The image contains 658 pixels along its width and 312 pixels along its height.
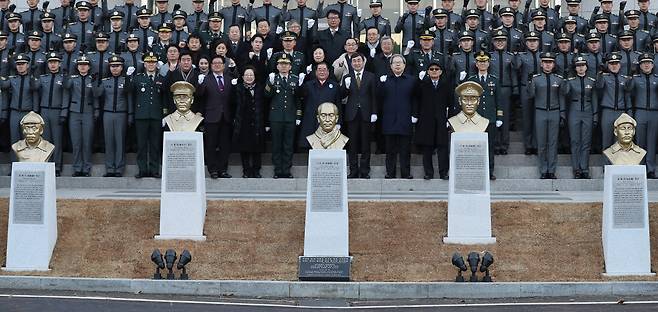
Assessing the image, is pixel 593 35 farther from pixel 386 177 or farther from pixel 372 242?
pixel 372 242

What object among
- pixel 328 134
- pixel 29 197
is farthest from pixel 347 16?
pixel 29 197

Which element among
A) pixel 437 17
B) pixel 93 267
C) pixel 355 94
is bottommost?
pixel 93 267

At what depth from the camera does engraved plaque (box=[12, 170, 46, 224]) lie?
58.5ft

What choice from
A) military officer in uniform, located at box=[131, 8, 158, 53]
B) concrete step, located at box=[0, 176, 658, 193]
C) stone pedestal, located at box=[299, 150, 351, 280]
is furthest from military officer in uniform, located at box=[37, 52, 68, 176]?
stone pedestal, located at box=[299, 150, 351, 280]

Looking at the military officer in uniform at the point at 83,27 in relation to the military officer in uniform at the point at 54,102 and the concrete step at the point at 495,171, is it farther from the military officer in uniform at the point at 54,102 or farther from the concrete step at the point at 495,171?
the concrete step at the point at 495,171

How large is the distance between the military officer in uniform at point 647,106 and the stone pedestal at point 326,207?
7.01 m

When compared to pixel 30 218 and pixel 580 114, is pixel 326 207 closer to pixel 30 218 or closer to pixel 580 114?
pixel 30 218

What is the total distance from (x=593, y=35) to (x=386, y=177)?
487 cm

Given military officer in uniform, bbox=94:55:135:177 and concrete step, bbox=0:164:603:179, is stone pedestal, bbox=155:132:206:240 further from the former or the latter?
military officer in uniform, bbox=94:55:135:177

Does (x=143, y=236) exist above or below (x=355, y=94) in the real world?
below

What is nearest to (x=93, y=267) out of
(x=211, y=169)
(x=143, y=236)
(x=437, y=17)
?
(x=143, y=236)

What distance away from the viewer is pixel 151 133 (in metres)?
22.5

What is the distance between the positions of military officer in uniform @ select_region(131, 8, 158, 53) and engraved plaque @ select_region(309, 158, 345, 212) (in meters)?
7.54

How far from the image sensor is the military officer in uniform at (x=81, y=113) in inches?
904
